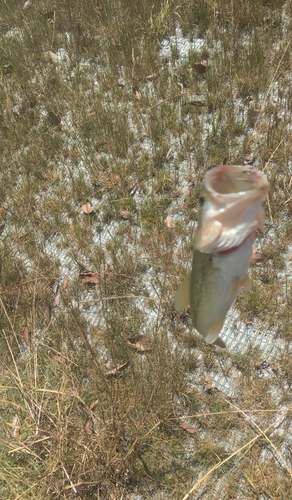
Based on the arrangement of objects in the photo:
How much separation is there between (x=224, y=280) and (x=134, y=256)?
2.17 meters

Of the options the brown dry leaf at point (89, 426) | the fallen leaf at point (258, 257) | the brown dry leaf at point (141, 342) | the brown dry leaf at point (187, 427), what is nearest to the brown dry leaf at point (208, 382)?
the brown dry leaf at point (187, 427)

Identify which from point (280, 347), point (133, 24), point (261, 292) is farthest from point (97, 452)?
point (133, 24)

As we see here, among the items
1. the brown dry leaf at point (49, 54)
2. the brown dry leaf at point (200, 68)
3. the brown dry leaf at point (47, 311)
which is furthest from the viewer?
the brown dry leaf at point (49, 54)

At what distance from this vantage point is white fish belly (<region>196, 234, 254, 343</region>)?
0.84m

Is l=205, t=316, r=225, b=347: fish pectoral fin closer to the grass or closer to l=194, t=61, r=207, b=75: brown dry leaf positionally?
the grass

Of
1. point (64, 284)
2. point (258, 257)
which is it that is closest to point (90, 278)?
point (64, 284)

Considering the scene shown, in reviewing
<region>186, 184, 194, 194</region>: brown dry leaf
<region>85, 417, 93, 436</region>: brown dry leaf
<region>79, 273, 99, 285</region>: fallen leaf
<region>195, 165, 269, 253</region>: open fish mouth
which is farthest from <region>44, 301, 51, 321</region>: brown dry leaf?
<region>195, 165, 269, 253</region>: open fish mouth

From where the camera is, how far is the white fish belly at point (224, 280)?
2.75 ft

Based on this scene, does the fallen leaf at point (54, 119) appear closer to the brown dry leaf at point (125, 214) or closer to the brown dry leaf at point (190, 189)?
the brown dry leaf at point (125, 214)

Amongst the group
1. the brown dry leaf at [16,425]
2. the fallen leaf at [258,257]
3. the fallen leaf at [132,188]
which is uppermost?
the fallen leaf at [132,188]

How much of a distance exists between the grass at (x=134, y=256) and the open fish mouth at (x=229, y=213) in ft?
2.63

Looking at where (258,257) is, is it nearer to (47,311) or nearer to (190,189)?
(190,189)

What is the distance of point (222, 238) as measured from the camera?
80 centimetres

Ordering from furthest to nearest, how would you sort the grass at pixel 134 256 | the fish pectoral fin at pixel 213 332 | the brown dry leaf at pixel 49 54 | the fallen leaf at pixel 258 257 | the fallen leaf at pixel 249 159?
the brown dry leaf at pixel 49 54 → the fallen leaf at pixel 249 159 → the fallen leaf at pixel 258 257 → the grass at pixel 134 256 → the fish pectoral fin at pixel 213 332
